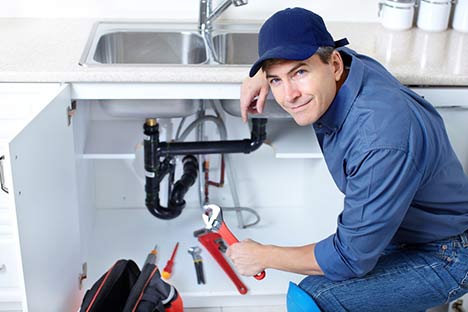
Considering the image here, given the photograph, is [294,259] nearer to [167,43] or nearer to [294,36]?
[294,36]

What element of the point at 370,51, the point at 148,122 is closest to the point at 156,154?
the point at 148,122

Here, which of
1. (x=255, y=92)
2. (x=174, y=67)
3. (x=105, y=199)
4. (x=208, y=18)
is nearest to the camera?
(x=255, y=92)

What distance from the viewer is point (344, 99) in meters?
1.36

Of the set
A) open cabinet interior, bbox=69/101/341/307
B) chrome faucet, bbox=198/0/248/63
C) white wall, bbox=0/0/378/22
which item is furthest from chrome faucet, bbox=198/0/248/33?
open cabinet interior, bbox=69/101/341/307

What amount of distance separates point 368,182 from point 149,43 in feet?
3.98

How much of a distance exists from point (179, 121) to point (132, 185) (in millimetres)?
346

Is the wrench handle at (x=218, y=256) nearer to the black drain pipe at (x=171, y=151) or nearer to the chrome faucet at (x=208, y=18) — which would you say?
the black drain pipe at (x=171, y=151)

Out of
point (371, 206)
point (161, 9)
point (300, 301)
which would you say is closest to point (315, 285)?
point (300, 301)

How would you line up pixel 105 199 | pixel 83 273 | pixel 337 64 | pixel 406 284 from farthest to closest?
pixel 105 199
pixel 83 273
pixel 406 284
pixel 337 64

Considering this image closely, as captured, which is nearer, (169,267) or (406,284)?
(406,284)

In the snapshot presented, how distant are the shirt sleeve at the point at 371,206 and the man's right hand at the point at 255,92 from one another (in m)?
0.40

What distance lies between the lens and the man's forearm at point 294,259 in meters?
1.45

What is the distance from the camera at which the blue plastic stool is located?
149 centimetres

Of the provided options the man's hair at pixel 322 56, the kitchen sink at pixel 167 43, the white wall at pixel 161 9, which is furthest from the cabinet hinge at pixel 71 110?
the man's hair at pixel 322 56
